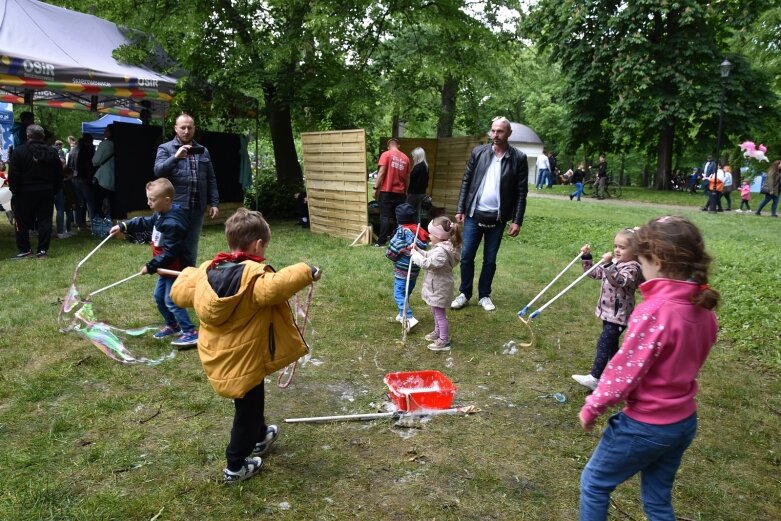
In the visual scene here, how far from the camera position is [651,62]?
22.3m

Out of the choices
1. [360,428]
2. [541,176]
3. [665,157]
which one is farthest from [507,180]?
[541,176]

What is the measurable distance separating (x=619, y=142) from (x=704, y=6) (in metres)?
6.75

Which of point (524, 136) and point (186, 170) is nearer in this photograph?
point (186, 170)

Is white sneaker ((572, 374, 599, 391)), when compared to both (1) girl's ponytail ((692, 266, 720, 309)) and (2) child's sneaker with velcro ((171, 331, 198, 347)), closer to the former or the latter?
(1) girl's ponytail ((692, 266, 720, 309))

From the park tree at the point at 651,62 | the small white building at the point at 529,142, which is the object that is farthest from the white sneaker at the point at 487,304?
the small white building at the point at 529,142

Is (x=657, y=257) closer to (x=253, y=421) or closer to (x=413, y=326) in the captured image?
(x=253, y=421)

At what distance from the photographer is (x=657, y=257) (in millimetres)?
2211

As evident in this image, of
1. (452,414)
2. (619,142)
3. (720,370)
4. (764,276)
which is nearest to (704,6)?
(619,142)

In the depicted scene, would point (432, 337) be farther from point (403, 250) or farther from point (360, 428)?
point (360, 428)

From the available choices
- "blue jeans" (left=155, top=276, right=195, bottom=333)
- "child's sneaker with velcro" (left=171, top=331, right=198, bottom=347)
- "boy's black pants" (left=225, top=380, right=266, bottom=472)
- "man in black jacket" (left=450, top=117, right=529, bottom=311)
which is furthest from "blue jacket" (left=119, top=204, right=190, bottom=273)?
"man in black jacket" (left=450, top=117, right=529, bottom=311)

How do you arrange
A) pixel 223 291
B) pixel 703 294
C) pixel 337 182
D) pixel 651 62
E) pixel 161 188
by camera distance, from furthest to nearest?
1. pixel 651 62
2. pixel 337 182
3. pixel 161 188
4. pixel 223 291
5. pixel 703 294

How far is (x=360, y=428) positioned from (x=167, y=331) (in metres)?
2.42

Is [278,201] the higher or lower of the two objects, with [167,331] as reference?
higher

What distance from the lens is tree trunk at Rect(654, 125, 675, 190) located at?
25.9 m
